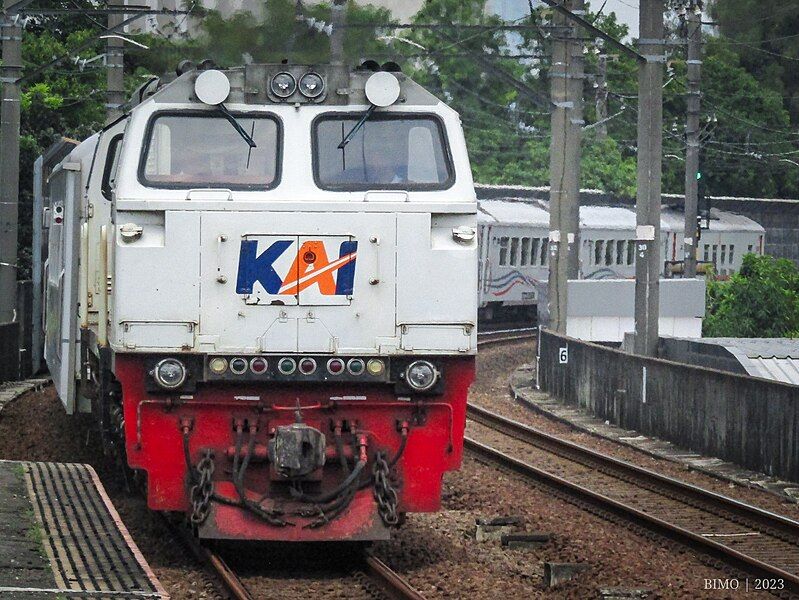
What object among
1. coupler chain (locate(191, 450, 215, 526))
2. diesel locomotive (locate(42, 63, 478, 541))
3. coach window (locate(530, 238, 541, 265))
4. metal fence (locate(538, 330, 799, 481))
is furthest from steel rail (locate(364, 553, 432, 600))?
coach window (locate(530, 238, 541, 265))

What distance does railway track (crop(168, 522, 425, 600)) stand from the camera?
901 cm

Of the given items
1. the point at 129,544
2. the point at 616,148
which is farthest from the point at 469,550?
the point at 616,148

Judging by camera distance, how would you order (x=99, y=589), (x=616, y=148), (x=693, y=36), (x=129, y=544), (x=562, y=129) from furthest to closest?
1. (x=616, y=148)
2. (x=693, y=36)
3. (x=562, y=129)
4. (x=129, y=544)
5. (x=99, y=589)

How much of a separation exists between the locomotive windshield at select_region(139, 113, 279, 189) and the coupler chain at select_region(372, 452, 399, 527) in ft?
6.68

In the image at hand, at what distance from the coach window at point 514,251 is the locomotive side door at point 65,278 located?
78.5 feet

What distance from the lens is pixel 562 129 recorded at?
24672 millimetres

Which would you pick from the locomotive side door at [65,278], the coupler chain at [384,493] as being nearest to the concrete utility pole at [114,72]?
the locomotive side door at [65,278]

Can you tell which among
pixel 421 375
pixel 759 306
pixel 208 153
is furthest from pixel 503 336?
pixel 421 375

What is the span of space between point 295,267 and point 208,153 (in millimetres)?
1119

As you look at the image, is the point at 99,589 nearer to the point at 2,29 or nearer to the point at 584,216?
the point at 2,29

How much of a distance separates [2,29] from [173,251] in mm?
14620

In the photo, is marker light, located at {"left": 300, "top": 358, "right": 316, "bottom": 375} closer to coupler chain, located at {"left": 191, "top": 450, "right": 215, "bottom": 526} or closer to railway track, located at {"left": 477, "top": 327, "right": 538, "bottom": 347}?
coupler chain, located at {"left": 191, "top": 450, "right": 215, "bottom": 526}

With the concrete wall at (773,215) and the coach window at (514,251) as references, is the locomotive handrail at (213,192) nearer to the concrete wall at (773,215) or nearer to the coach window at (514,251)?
the coach window at (514,251)

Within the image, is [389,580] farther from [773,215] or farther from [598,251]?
[773,215]
